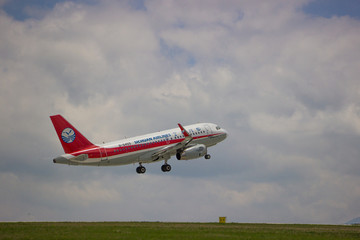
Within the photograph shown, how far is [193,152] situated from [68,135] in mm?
19980

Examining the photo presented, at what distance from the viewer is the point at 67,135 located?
6906 centimetres

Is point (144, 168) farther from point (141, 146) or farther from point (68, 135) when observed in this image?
point (68, 135)

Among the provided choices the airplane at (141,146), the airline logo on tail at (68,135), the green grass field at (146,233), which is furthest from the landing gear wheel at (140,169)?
the green grass field at (146,233)

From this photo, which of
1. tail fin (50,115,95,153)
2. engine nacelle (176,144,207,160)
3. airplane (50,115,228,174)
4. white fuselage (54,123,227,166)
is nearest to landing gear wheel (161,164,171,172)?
airplane (50,115,228,174)

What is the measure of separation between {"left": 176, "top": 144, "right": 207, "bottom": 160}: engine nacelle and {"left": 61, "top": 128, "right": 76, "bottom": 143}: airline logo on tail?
1785cm

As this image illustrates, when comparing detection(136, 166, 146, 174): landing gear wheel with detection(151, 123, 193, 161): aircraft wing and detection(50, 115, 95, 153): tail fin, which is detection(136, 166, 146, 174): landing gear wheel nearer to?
detection(151, 123, 193, 161): aircraft wing

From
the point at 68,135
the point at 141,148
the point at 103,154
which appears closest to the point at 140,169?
the point at 141,148

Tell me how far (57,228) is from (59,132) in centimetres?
1890

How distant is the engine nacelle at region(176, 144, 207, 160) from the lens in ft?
256

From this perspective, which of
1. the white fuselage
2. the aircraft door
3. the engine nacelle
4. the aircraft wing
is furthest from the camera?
the engine nacelle

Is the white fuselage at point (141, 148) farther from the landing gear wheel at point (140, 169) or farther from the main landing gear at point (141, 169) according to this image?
the landing gear wheel at point (140, 169)

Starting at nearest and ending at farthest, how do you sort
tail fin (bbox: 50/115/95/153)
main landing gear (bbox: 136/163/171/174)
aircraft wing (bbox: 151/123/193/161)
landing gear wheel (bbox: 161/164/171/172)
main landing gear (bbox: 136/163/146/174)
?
tail fin (bbox: 50/115/95/153)
aircraft wing (bbox: 151/123/193/161)
main landing gear (bbox: 136/163/146/174)
main landing gear (bbox: 136/163/171/174)
landing gear wheel (bbox: 161/164/171/172)

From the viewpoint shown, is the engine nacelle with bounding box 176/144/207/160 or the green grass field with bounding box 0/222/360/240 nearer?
the green grass field with bounding box 0/222/360/240

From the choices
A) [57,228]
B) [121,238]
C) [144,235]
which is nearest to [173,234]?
[144,235]
